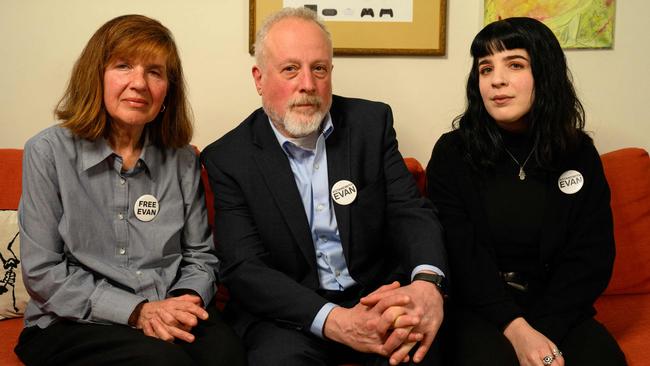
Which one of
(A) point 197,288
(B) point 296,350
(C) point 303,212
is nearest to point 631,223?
(C) point 303,212

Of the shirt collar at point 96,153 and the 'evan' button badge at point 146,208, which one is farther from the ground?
the shirt collar at point 96,153

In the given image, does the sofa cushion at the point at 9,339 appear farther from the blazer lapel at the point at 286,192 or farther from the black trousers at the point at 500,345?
the black trousers at the point at 500,345

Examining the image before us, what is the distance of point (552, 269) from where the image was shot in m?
1.84

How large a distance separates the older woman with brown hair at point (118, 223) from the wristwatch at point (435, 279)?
21.3 inches

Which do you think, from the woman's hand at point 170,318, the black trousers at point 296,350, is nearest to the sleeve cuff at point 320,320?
the black trousers at point 296,350

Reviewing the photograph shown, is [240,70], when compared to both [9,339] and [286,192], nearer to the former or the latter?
[286,192]

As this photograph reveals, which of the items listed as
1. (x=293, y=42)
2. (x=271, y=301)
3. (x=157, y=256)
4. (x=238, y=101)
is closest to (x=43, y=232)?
(x=157, y=256)

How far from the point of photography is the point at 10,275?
1917mm

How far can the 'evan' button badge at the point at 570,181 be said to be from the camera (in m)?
1.82

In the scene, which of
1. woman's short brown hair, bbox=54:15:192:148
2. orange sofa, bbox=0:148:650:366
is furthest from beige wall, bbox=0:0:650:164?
woman's short brown hair, bbox=54:15:192:148

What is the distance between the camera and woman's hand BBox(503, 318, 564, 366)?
5.14 feet

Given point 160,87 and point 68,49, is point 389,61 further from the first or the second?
point 68,49

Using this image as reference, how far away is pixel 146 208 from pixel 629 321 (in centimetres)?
164

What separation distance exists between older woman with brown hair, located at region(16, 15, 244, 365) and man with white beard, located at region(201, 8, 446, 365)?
0.41 feet
